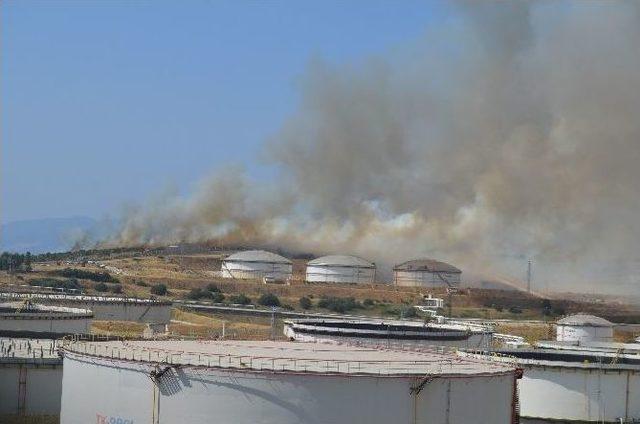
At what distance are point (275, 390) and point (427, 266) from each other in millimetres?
140029

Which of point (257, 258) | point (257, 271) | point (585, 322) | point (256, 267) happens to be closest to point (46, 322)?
point (585, 322)

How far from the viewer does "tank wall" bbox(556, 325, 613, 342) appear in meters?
116

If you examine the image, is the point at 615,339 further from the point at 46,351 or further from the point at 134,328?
the point at 46,351

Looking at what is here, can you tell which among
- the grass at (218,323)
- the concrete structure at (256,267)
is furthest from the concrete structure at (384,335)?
the concrete structure at (256,267)

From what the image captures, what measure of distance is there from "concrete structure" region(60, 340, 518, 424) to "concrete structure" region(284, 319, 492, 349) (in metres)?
24.2

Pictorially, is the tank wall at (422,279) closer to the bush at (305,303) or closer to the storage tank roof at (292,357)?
the bush at (305,303)

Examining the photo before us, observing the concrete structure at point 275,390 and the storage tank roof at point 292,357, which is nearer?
the concrete structure at point 275,390

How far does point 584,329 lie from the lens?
118 meters

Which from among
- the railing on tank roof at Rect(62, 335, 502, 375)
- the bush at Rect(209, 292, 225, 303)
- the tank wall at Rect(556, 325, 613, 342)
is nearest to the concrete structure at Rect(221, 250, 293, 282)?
the bush at Rect(209, 292, 225, 303)

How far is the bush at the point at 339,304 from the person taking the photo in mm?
145500

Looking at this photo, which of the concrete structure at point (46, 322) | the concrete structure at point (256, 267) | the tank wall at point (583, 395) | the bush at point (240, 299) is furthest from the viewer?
the concrete structure at point (256, 267)

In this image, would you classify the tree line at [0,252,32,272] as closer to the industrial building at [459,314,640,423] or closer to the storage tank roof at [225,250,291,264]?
the storage tank roof at [225,250,291,264]

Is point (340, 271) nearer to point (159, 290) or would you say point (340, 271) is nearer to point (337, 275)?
point (337, 275)

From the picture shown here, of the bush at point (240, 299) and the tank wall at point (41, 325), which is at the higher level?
the bush at point (240, 299)
